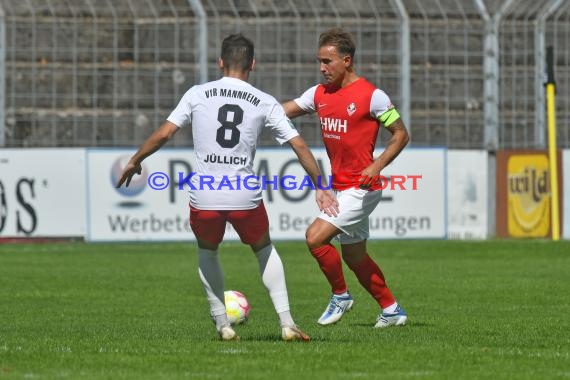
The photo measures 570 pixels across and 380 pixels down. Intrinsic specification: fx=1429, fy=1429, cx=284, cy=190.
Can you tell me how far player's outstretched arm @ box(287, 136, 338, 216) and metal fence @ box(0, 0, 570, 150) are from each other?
42.8ft

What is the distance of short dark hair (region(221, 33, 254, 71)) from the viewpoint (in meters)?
8.85

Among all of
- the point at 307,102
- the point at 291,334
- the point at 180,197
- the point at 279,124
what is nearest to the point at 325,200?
the point at 279,124

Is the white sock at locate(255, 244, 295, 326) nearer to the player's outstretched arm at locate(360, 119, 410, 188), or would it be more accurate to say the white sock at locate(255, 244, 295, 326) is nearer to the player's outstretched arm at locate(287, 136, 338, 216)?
the player's outstretched arm at locate(287, 136, 338, 216)

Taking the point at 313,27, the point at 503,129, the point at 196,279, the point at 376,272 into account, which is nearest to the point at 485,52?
the point at 503,129

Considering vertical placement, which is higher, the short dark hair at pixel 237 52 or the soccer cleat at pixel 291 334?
the short dark hair at pixel 237 52

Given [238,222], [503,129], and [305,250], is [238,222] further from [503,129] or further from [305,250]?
[503,129]

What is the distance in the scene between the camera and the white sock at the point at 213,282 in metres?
9.16

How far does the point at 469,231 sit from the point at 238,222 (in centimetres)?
1430

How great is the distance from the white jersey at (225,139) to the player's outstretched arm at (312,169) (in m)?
0.27

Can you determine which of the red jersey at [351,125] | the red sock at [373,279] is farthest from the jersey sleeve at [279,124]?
the red sock at [373,279]

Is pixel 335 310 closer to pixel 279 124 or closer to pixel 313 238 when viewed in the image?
pixel 313 238

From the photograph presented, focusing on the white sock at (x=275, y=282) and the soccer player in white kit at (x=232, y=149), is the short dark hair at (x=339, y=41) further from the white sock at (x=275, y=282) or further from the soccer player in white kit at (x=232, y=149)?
the white sock at (x=275, y=282)

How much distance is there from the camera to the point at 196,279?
648 inches

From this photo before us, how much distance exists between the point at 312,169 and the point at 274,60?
13865 millimetres
